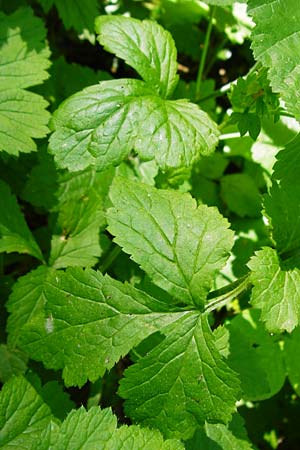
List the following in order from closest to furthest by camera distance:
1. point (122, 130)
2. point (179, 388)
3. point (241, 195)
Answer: point (179, 388) → point (122, 130) → point (241, 195)

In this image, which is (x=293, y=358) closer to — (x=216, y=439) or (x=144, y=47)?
(x=216, y=439)

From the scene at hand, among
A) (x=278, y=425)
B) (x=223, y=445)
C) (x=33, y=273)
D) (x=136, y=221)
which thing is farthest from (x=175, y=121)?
(x=278, y=425)

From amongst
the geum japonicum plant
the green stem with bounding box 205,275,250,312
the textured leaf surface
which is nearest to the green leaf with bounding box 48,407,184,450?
the geum japonicum plant

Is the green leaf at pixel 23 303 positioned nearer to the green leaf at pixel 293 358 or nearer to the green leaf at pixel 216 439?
the green leaf at pixel 216 439

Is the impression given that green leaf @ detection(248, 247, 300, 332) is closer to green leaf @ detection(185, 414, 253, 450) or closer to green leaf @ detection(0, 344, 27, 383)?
green leaf @ detection(185, 414, 253, 450)

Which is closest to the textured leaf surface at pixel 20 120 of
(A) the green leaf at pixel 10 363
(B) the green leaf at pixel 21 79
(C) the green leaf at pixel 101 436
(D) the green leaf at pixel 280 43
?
(B) the green leaf at pixel 21 79

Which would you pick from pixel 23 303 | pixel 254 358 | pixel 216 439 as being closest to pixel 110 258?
pixel 23 303

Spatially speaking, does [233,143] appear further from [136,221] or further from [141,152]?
[136,221]
